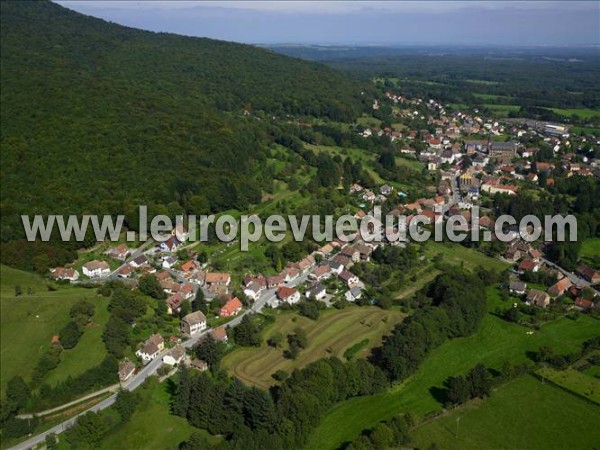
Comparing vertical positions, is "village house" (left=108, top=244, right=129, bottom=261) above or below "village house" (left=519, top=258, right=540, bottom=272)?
below

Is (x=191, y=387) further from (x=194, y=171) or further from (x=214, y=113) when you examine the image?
(x=214, y=113)

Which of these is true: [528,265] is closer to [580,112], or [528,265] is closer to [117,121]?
[117,121]

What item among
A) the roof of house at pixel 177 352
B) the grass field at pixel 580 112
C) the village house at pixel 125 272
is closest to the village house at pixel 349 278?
the roof of house at pixel 177 352

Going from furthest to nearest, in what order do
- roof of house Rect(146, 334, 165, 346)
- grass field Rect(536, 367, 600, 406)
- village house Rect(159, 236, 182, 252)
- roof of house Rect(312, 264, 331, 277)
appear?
village house Rect(159, 236, 182, 252) < roof of house Rect(312, 264, 331, 277) < roof of house Rect(146, 334, 165, 346) < grass field Rect(536, 367, 600, 406)

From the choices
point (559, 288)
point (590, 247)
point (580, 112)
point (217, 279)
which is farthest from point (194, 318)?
point (580, 112)

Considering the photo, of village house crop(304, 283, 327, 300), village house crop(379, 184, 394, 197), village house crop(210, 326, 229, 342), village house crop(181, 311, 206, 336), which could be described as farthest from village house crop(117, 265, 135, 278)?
village house crop(379, 184, 394, 197)

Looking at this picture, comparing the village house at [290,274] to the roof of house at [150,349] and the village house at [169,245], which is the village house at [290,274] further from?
the roof of house at [150,349]

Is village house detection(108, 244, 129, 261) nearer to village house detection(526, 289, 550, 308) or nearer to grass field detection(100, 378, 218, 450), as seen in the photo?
grass field detection(100, 378, 218, 450)
